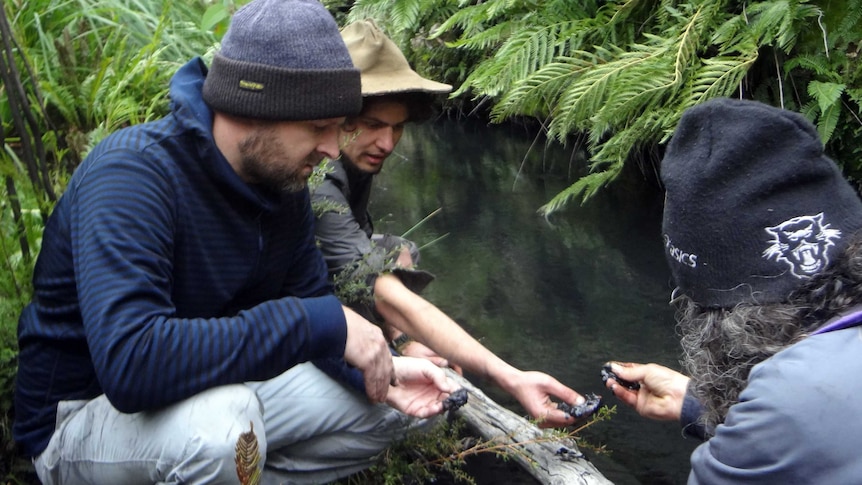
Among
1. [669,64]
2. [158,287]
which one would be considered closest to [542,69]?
[669,64]

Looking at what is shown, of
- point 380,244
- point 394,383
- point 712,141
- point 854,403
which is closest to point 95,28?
point 380,244

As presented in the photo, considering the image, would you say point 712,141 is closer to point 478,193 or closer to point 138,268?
point 138,268

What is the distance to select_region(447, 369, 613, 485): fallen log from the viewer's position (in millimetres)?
2547

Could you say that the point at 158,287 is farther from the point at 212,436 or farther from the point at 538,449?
the point at 538,449

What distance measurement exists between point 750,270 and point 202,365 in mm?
1135

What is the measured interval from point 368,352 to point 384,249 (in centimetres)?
83

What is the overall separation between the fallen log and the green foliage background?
1371 millimetres

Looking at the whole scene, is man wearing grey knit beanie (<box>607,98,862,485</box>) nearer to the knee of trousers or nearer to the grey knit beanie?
the grey knit beanie

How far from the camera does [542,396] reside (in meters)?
2.57

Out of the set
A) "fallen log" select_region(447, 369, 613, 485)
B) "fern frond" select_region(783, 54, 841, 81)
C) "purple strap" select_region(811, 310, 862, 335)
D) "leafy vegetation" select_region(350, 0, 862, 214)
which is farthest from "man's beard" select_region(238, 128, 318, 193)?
"fern frond" select_region(783, 54, 841, 81)

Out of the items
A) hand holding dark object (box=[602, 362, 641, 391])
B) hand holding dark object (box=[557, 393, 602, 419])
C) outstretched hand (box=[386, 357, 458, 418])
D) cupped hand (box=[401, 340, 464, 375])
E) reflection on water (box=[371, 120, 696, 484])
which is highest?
hand holding dark object (box=[602, 362, 641, 391])

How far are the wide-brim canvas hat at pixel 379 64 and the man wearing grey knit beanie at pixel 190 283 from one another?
27.4 inches

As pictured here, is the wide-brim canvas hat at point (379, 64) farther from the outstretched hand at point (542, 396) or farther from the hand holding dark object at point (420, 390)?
the outstretched hand at point (542, 396)

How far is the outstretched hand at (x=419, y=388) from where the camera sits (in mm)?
2529
